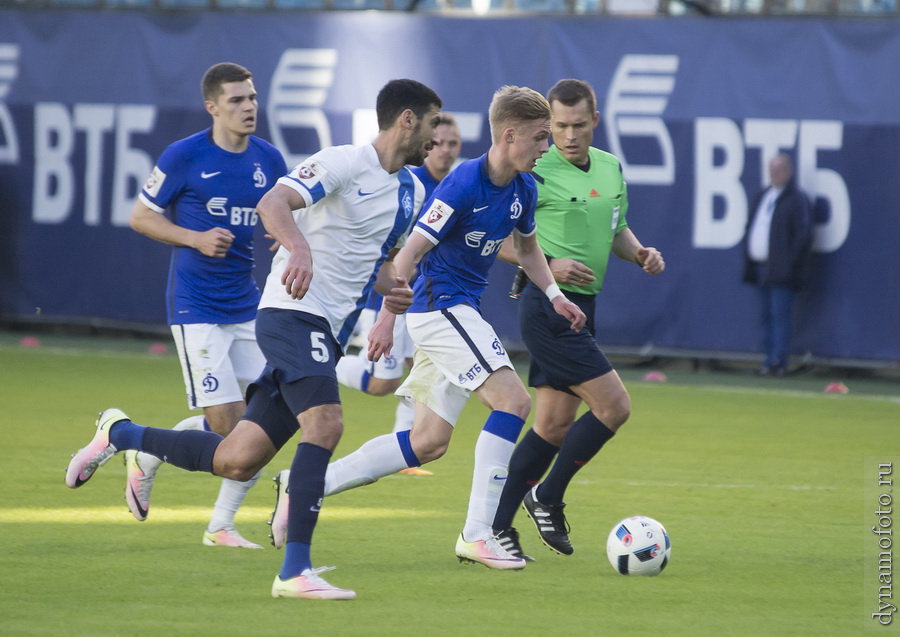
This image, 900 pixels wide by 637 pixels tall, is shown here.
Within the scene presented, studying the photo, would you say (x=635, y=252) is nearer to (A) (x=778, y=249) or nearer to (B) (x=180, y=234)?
(B) (x=180, y=234)

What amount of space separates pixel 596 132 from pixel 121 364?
5.44m

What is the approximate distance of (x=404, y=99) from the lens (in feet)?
19.4

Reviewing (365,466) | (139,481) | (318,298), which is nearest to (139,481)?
(139,481)

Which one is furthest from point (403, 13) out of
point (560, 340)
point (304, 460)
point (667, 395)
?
point (304, 460)

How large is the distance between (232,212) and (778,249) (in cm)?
835

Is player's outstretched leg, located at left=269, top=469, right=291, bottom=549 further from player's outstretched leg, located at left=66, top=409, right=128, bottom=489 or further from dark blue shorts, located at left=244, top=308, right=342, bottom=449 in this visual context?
player's outstretched leg, located at left=66, top=409, right=128, bottom=489

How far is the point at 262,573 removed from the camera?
610 centimetres

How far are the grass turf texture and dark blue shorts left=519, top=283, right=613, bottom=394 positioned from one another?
0.81 metres

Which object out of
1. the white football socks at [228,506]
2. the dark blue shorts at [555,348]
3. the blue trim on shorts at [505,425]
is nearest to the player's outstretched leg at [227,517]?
the white football socks at [228,506]

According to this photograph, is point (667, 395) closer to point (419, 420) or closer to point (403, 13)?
point (403, 13)

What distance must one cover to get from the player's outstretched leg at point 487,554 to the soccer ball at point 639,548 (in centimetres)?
42

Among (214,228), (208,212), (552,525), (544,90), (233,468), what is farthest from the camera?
(544,90)

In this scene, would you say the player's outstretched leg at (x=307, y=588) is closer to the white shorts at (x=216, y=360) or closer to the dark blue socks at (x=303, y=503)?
the dark blue socks at (x=303, y=503)

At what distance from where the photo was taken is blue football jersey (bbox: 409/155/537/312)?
247 inches
